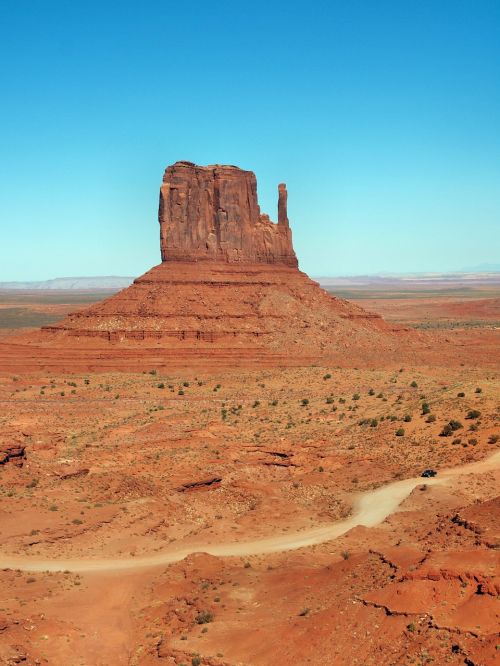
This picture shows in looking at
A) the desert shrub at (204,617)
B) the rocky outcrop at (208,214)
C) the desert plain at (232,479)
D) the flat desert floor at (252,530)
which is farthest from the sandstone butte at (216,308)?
the desert shrub at (204,617)

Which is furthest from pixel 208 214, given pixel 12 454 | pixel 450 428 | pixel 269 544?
pixel 269 544

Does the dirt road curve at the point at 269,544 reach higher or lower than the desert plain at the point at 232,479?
lower

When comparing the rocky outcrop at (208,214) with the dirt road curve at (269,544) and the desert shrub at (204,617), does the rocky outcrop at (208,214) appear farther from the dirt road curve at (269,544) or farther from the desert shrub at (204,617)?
the desert shrub at (204,617)

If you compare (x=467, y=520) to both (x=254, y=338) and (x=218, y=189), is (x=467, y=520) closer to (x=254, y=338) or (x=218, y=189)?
(x=254, y=338)

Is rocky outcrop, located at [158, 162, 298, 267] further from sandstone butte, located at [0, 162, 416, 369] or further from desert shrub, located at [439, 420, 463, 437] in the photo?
desert shrub, located at [439, 420, 463, 437]

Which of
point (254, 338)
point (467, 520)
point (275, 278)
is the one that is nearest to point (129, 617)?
point (467, 520)
